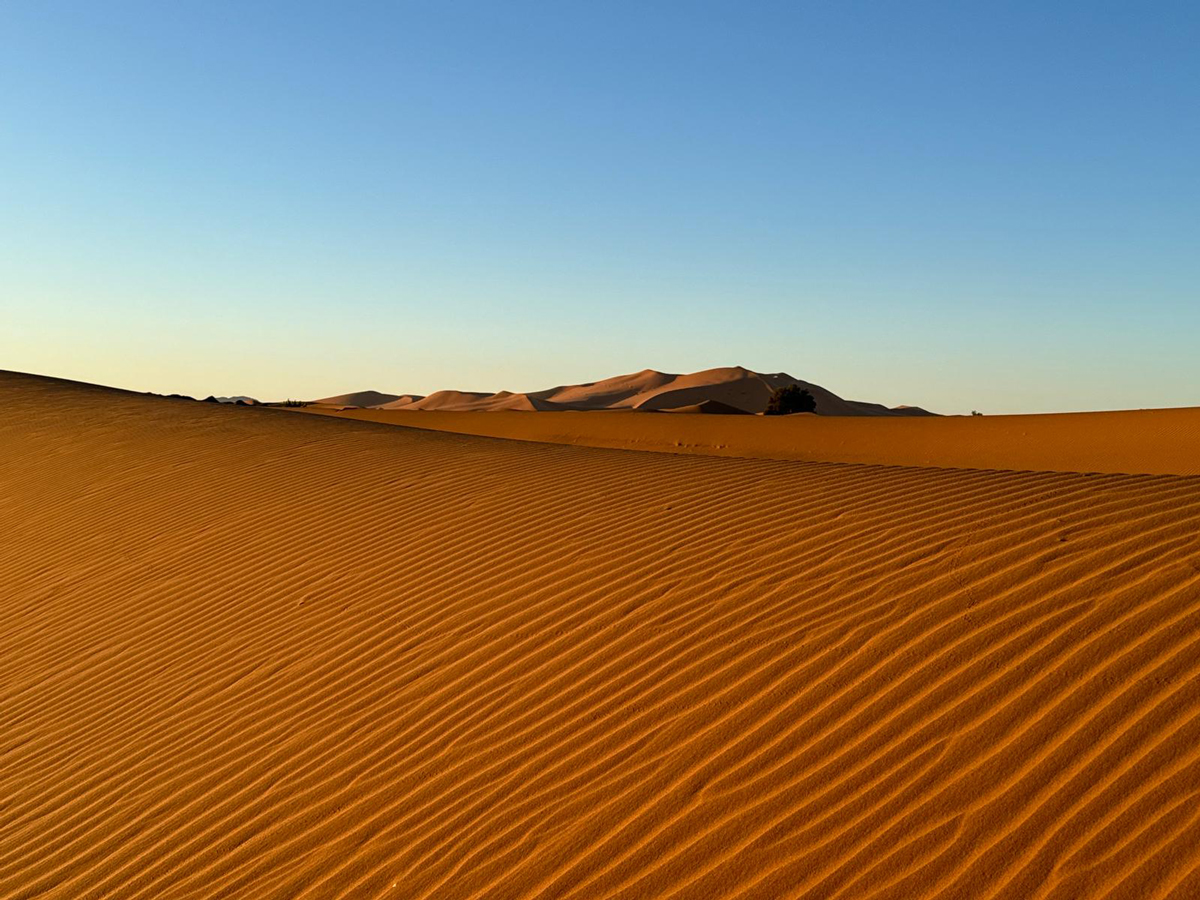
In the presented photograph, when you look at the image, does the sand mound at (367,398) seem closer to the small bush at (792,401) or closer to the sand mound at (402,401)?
the sand mound at (402,401)

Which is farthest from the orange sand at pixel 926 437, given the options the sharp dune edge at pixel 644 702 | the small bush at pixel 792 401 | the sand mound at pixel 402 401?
the sand mound at pixel 402 401

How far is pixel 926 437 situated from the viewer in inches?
1004

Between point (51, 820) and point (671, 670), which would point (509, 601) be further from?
point (51, 820)

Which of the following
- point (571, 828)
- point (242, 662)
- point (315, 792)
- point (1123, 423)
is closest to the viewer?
point (571, 828)

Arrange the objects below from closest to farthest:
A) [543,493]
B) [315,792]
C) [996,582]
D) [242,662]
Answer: [315,792]
[996,582]
[242,662]
[543,493]

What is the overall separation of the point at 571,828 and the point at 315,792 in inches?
54.1

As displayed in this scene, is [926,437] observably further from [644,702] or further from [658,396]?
[658,396]

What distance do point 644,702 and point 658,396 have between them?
3385 inches

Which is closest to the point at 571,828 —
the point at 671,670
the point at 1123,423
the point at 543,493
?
the point at 671,670

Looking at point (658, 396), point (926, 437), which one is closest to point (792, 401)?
point (926, 437)

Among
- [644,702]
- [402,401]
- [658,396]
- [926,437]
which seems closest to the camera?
[644,702]

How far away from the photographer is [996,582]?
477 cm

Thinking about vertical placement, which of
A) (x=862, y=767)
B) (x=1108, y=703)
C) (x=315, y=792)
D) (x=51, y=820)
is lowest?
(x=51, y=820)

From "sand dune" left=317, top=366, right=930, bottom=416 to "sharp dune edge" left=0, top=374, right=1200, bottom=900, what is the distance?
56.1 meters
